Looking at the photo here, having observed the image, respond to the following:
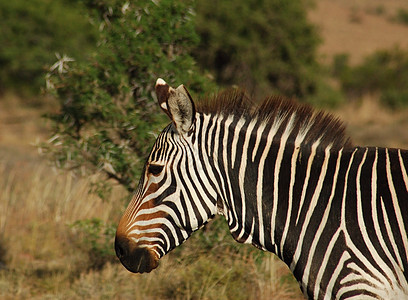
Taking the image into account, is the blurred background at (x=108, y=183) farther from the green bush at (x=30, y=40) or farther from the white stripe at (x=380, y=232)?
the green bush at (x=30, y=40)

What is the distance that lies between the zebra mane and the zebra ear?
0.18 meters

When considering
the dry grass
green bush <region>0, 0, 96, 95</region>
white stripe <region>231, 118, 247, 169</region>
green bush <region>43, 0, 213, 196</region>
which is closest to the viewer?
white stripe <region>231, 118, 247, 169</region>

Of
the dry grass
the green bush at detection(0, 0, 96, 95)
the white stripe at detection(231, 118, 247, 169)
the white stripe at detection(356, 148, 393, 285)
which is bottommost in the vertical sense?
the white stripe at detection(356, 148, 393, 285)

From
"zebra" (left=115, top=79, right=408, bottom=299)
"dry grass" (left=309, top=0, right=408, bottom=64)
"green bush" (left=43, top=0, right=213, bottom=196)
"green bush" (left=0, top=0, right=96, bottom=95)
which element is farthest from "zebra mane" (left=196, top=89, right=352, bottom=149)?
"dry grass" (left=309, top=0, right=408, bottom=64)

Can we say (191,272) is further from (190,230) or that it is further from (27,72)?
(27,72)

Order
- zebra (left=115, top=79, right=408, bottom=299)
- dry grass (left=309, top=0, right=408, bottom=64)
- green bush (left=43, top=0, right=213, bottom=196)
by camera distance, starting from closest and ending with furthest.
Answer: zebra (left=115, top=79, right=408, bottom=299)
green bush (left=43, top=0, right=213, bottom=196)
dry grass (left=309, top=0, right=408, bottom=64)

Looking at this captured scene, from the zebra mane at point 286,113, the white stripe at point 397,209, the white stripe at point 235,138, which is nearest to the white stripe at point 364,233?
the white stripe at point 397,209

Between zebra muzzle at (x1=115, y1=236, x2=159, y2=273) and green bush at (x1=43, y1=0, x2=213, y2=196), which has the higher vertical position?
green bush at (x1=43, y1=0, x2=213, y2=196)

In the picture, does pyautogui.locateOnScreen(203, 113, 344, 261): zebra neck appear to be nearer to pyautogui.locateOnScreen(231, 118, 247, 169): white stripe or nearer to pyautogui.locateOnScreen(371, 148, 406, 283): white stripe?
pyautogui.locateOnScreen(231, 118, 247, 169): white stripe

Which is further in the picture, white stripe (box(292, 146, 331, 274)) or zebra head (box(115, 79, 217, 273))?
zebra head (box(115, 79, 217, 273))

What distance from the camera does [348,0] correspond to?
54406mm

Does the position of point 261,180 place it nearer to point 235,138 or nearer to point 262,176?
point 262,176

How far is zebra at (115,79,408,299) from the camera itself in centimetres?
313

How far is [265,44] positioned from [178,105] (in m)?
14.9
